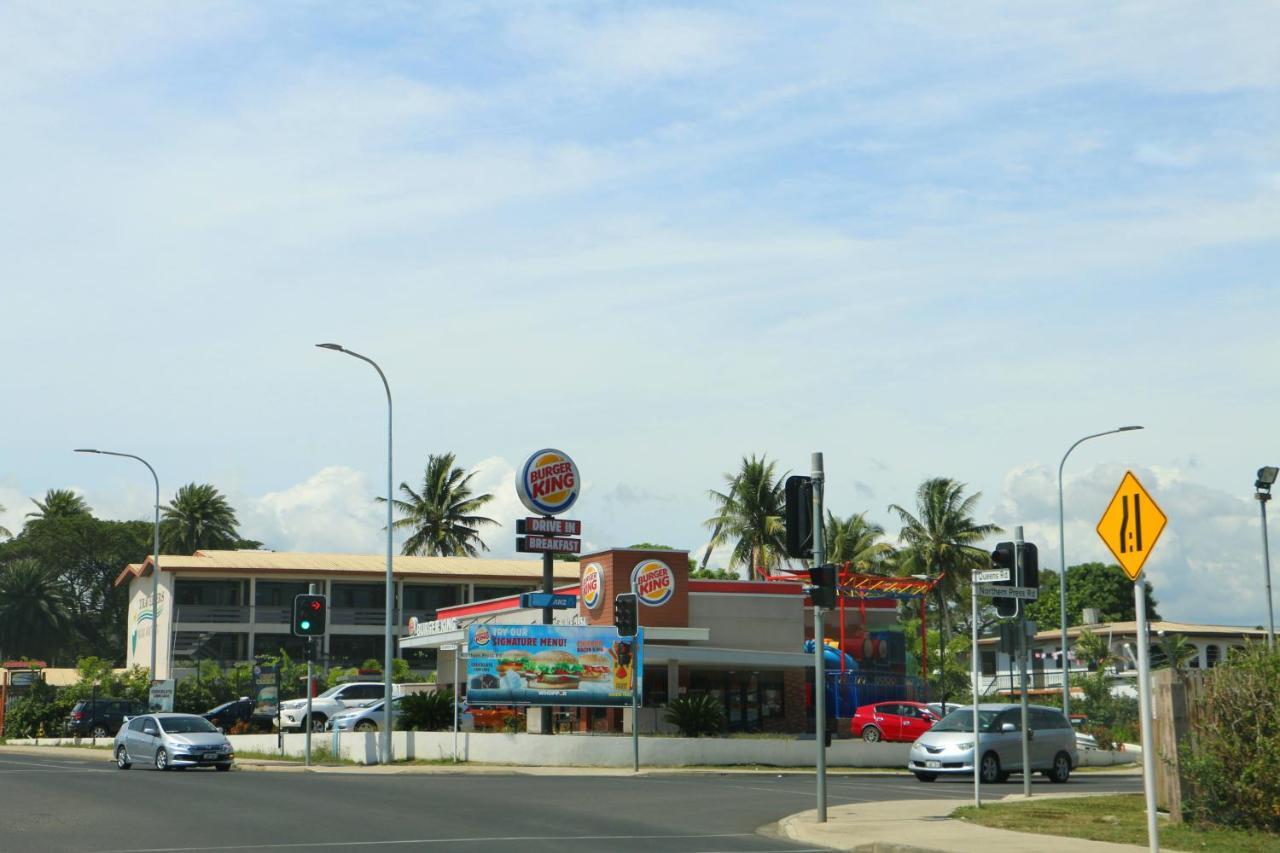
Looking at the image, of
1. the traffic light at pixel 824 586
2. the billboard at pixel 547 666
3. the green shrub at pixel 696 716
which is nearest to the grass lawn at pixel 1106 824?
the traffic light at pixel 824 586

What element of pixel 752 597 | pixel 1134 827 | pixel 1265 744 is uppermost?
pixel 752 597

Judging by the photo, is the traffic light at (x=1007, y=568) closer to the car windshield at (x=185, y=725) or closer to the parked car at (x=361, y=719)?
the car windshield at (x=185, y=725)

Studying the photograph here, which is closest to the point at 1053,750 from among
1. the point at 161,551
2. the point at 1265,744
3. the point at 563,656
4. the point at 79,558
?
the point at 563,656

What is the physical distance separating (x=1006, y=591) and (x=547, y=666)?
1619 cm

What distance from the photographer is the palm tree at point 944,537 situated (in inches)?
2955

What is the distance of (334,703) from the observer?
43781mm

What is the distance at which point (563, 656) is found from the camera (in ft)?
115

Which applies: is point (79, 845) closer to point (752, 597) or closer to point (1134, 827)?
point (1134, 827)

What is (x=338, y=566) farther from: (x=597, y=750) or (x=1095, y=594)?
(x=1095, y=594)

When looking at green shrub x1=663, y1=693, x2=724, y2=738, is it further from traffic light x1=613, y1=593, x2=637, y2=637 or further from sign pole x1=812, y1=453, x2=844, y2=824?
sign pole x1=812, y1=453, x2=844, y2=824

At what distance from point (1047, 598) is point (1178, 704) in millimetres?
86148

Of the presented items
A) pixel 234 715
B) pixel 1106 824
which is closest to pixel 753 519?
pixel 234 715

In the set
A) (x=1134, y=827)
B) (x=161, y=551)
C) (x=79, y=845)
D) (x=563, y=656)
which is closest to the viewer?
(x=79, y=845)

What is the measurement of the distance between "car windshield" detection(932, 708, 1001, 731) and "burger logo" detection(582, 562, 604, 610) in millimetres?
12348
